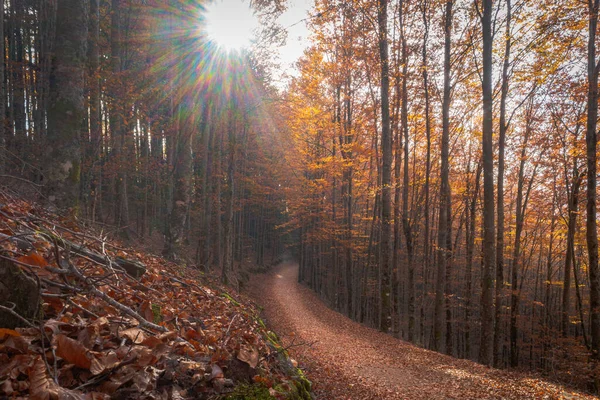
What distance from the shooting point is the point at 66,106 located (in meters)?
6.17

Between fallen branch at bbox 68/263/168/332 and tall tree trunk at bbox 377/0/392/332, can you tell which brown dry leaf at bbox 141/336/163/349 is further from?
tall tree trunk at bbox 377/0/392/332

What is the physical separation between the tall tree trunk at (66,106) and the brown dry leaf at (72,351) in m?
5.57

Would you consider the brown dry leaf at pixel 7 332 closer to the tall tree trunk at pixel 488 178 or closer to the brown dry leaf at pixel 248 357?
the brown dry leaf at pixel 248 357

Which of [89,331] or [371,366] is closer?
[89,331]

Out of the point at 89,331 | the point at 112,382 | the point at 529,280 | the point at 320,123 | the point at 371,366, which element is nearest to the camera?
the point at 112,382

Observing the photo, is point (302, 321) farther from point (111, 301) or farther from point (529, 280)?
point (529, 280)

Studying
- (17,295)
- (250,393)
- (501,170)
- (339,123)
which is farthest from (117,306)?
(339,123)

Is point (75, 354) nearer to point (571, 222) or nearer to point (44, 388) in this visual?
point (44, 388)

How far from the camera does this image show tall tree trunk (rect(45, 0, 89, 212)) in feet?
19.9

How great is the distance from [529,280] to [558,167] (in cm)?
1409

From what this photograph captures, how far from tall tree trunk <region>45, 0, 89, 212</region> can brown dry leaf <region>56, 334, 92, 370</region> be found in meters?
5.57

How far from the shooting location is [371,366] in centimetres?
705

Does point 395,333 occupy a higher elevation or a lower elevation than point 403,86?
lower

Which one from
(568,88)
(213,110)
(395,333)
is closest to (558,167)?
(568,88)
